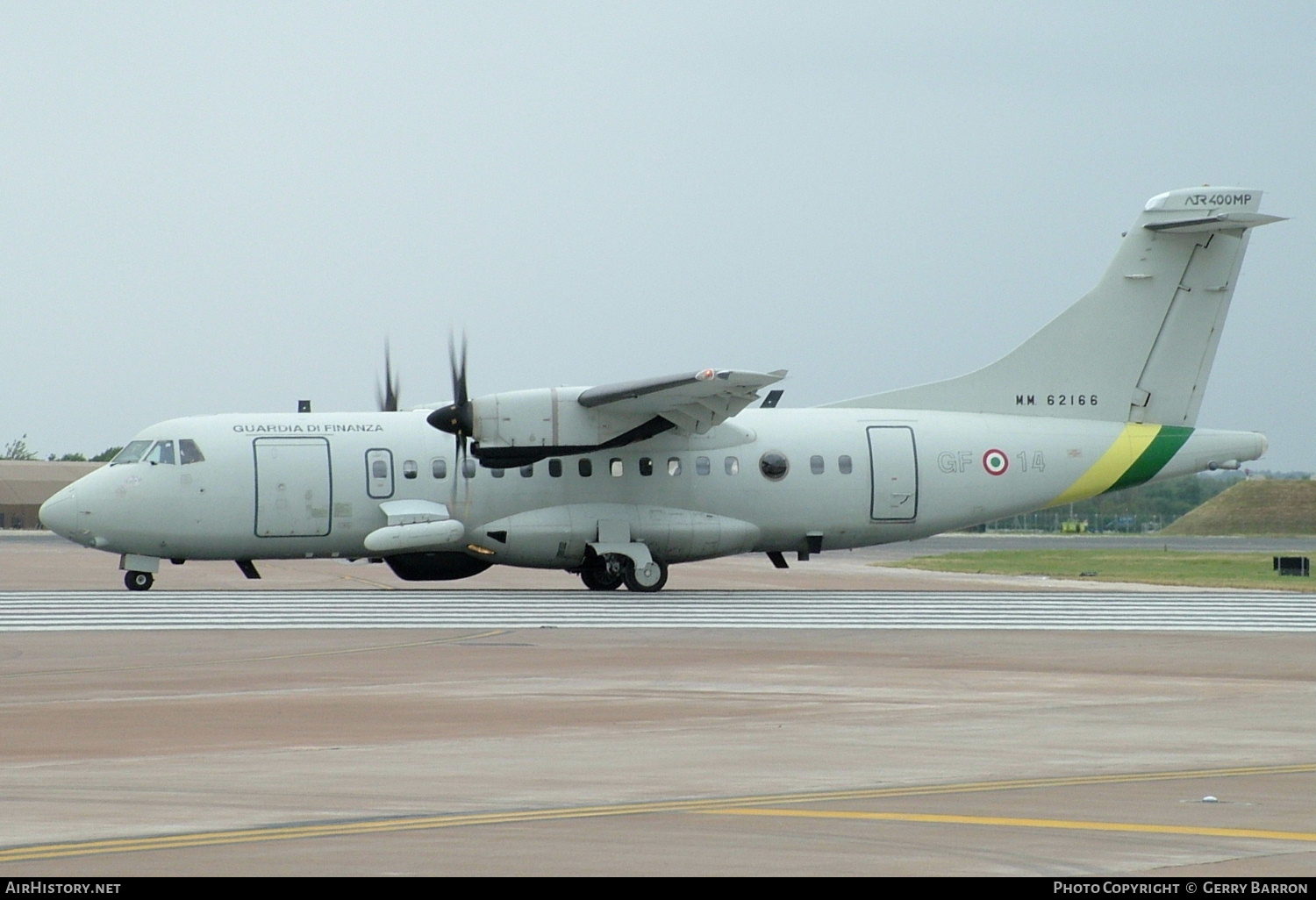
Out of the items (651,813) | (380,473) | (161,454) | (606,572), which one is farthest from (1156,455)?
(651,813)

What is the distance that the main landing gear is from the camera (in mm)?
28781

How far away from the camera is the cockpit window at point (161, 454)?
2797 centimetres

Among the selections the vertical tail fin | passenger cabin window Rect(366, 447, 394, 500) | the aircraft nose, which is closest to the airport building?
the aircraft nose

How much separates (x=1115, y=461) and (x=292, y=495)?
597 inches

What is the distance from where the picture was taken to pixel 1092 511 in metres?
122

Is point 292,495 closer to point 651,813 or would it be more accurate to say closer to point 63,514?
point 63,514

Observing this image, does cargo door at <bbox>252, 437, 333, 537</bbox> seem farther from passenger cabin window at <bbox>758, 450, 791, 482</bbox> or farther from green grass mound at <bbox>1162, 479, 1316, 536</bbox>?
green grass mound at <bbox>1162, 479, 1316, 536</bbox>

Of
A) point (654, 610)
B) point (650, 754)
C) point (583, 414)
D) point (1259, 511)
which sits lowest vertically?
point (1259, 511)

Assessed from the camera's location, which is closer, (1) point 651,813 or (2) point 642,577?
(1) point 651,813

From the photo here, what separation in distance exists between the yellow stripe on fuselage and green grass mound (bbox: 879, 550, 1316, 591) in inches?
307

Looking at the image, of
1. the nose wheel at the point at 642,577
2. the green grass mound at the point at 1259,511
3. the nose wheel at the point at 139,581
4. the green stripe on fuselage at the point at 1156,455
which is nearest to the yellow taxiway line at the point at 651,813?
the nose wheel at the point at 642,577

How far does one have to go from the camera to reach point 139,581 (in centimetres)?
2858

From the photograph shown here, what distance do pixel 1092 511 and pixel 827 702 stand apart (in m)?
112
